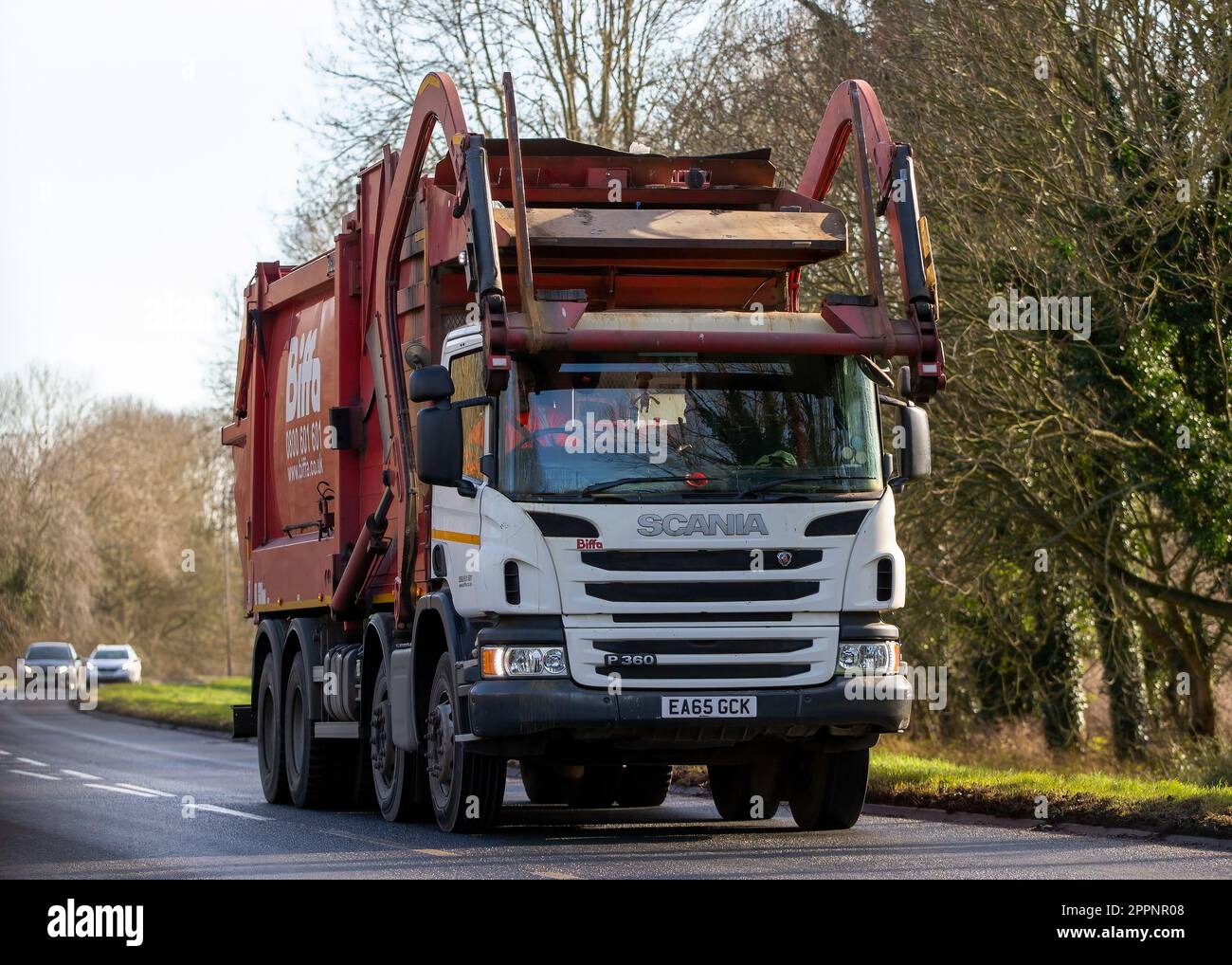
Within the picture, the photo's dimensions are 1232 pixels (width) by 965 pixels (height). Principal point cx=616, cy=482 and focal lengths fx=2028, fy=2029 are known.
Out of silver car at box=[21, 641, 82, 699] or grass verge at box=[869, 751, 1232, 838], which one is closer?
grass verge at box=[869, 751, 1232, 838]

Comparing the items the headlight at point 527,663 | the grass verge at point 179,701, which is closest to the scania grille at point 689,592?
the headlight at point 527,663

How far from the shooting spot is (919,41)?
22.2m

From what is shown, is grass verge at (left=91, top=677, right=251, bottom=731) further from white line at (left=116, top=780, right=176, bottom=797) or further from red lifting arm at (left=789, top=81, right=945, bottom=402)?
red lifting arm at (left=789, top=81, right=945, bottom=402)

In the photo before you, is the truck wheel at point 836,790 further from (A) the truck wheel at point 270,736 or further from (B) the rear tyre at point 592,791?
(A) the truck wheel at point 270,736

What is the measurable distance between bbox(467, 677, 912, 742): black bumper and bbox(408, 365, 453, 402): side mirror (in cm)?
167

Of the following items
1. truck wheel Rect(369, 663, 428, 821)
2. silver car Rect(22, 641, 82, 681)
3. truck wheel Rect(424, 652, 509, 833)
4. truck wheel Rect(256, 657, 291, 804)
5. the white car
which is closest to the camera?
truck wheel Rect(424, 652, 509, 833)

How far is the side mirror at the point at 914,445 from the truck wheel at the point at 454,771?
2944mm

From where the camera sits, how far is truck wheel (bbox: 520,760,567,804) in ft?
50.4

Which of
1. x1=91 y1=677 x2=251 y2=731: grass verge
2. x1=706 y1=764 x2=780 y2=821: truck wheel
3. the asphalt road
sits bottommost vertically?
the asphalt road

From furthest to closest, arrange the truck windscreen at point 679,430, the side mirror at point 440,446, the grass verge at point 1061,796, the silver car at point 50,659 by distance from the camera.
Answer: the silver car at point 50,659, the grass verge at point 1061,796, the side mirror at point 440,446, the truck windscreen at point 679,430

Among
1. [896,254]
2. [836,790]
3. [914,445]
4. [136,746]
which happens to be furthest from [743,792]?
[136,746]

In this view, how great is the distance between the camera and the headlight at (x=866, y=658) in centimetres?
1166

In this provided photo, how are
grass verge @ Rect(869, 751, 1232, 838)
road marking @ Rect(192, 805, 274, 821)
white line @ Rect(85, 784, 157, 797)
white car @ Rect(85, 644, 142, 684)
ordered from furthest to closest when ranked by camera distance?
white car @ Rect(85, 644, 142, 684)
white line @ Rect(85, 784, 157, 797)
road marking @ Rect(192, 805, 274, 821)
grass verge @ Rect(869, 751, 1232, 838)

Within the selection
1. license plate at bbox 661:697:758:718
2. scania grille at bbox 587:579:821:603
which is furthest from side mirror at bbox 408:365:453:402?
license plate at bbox 661:697:758:718
